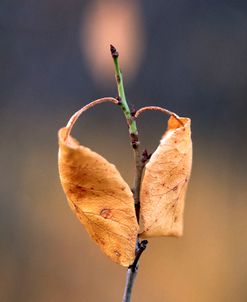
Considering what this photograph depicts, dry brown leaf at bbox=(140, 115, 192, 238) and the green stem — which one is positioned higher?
the green stem

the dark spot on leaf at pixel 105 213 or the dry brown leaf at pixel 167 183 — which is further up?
the dry brown leaf at pixel 167 183

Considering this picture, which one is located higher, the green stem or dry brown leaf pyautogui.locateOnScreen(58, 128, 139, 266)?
the green stem

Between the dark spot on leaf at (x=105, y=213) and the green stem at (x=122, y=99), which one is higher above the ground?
the green stem at (x=122, y=99)

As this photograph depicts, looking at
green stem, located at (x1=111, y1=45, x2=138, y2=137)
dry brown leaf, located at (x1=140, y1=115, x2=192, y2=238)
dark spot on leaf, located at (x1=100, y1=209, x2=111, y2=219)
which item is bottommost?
dark spot on leaf, located at (x1=100, y1=209, x2=111, y2=219)

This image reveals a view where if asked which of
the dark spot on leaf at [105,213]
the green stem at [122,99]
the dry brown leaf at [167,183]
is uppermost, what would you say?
the green stem at [122,99]
